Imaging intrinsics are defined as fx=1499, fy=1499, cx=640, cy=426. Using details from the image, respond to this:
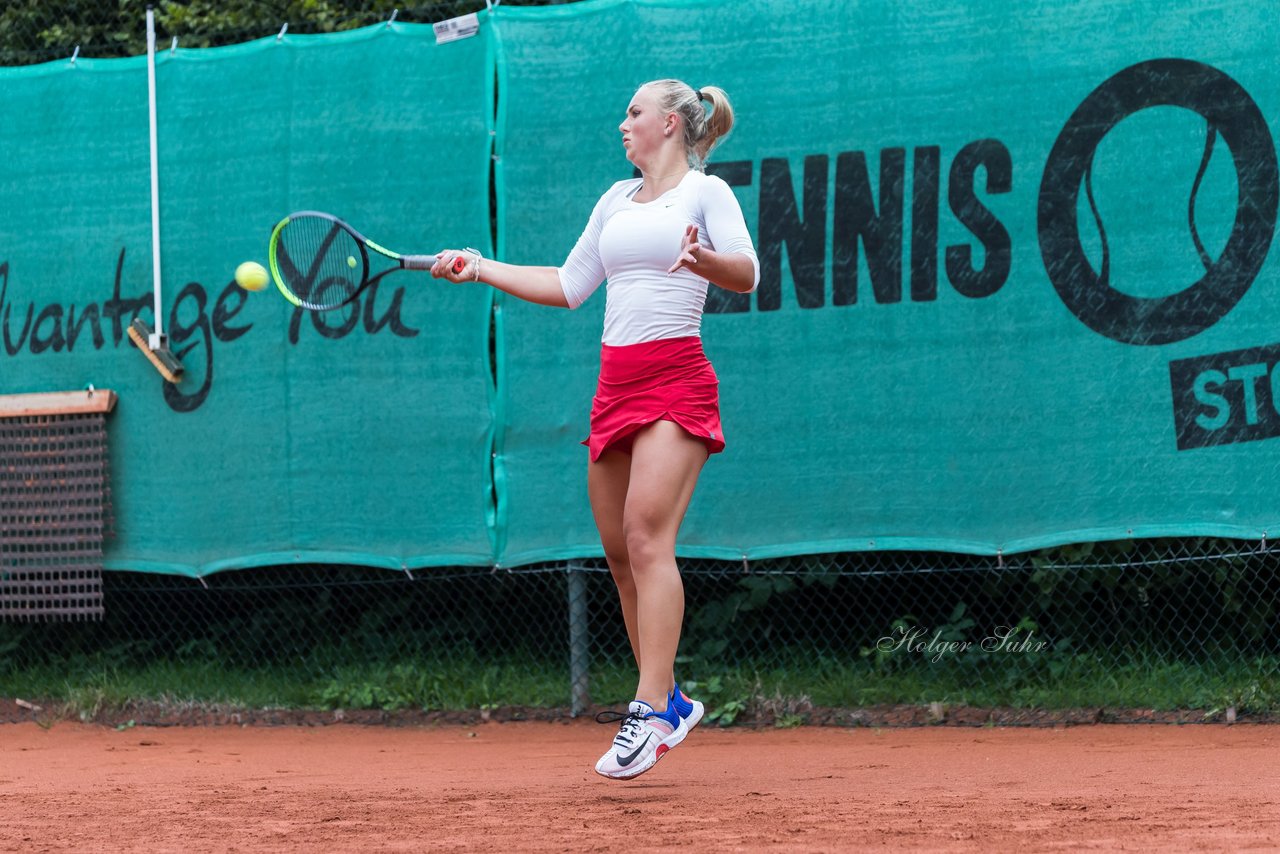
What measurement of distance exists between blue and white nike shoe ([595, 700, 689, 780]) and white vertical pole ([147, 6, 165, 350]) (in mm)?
3058

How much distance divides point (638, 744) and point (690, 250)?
1.18 m

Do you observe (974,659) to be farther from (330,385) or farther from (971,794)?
(330,385)

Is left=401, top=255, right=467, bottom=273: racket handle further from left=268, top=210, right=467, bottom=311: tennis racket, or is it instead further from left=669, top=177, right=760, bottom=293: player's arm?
left=268, top=210, right=467, bottom=311: tennis racket

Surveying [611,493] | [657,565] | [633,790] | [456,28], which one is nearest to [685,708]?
[633,790]

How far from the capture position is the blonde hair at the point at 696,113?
153 inches

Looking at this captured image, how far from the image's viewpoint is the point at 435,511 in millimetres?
5562

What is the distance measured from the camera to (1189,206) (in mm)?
4898

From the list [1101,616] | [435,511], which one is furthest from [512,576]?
[1101,616]

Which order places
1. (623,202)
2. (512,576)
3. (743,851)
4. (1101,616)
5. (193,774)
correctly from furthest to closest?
(512,576), (1101,616), (193,774), (623,202), (743,851)

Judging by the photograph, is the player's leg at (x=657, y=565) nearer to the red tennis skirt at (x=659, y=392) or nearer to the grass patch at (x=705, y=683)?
the red tennis skirt at (x=659, y=392)

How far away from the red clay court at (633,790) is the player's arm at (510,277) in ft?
4.32

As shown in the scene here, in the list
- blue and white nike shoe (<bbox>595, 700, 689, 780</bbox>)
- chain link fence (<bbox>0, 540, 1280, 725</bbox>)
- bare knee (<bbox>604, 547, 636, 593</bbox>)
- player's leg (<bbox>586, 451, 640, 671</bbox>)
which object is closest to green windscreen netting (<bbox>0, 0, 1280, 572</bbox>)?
chain link fence (<bbox>0, 540, 1280, 725</bbox>)

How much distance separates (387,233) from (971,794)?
3.15 meters

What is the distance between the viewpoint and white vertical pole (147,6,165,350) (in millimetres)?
5844
